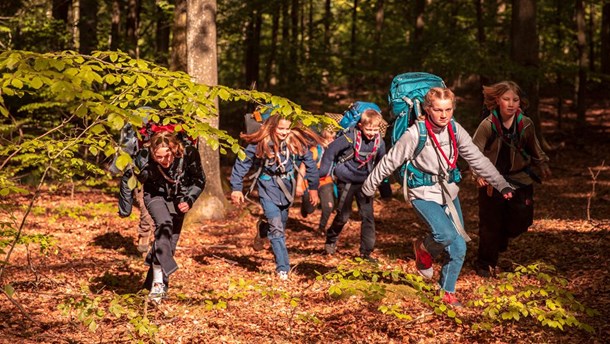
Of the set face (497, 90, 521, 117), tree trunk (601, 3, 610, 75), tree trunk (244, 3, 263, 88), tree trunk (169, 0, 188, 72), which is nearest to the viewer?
face (497, 90, 521, 117)

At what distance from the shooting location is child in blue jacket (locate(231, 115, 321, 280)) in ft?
24.2

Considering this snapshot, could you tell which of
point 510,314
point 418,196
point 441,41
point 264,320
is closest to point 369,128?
point 418,196

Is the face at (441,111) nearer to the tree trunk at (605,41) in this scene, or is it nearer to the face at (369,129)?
the face at (369,129)

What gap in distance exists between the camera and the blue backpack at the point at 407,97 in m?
5.93

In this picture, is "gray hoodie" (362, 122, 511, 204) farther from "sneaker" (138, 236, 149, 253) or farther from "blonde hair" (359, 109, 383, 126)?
"sneaker" (138, 236, 149, 253)

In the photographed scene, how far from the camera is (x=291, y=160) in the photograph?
7625mm

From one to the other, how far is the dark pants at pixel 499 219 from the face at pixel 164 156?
3690 mm

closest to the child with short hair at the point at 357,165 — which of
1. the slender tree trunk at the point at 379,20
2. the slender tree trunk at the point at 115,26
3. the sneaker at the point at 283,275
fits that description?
the sneaker at the point at 283,275

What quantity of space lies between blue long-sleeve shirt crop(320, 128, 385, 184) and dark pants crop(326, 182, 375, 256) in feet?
0.58

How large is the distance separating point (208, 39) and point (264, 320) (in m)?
5.83

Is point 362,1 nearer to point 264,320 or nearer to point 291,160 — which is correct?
point 291,160

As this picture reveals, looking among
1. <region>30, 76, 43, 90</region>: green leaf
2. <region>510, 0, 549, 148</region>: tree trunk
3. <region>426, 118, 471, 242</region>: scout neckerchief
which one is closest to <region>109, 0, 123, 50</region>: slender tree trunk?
<region>510, 0, 549, 148</region>: tree trunk

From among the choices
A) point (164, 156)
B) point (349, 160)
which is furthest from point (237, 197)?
point (349, 160)

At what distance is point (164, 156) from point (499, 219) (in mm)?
3996
